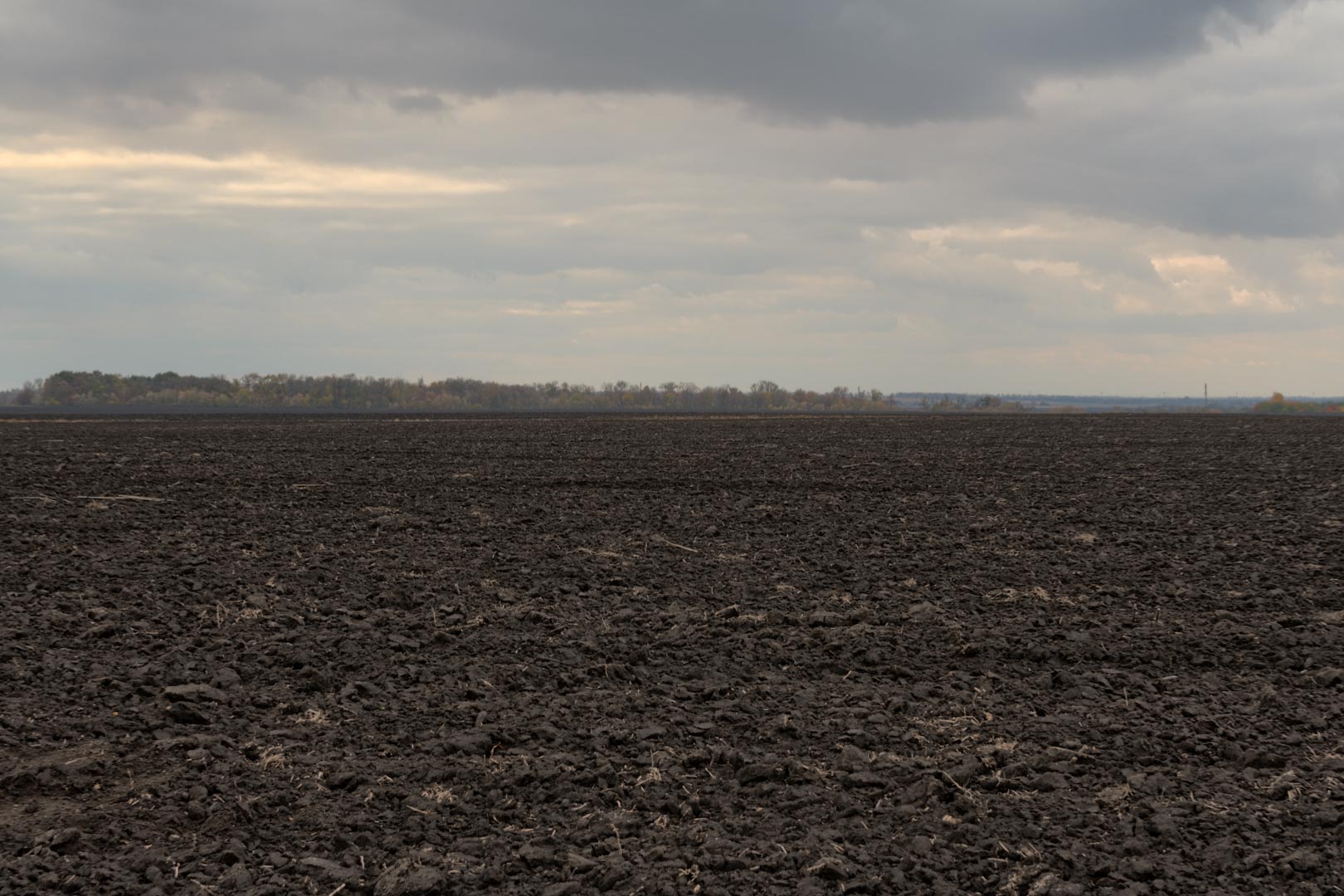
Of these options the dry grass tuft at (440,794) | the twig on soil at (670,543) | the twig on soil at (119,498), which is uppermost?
the twig on soil at (119,498)

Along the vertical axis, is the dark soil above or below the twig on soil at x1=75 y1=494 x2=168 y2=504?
below

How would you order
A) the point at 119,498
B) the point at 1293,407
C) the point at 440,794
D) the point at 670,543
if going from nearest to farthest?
the point at 440,794 < the point at 670,543 < the point at 119,498 < the point at 1293,407

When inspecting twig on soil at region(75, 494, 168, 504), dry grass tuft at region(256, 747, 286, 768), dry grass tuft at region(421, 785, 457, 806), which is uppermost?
twig on soil at region(75, 494, 168, 504)

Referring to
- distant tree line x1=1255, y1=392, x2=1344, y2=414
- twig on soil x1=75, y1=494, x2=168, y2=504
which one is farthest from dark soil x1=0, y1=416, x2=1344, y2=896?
distant tree line x1=1255, y1=392, x2=1344, y2=414

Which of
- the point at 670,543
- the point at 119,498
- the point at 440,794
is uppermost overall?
the point at 119,498

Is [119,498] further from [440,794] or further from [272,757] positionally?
[440,794]

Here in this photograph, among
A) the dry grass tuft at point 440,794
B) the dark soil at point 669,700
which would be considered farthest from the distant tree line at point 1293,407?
the dry grass tuft at point 440,794

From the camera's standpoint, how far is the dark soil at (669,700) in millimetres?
5559

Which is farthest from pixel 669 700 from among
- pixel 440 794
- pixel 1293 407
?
pixel 1293 407

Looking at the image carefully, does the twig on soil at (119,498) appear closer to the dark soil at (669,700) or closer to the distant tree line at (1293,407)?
A: the dark soil at (669,700)

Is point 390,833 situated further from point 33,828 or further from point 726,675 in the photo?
point 726,675

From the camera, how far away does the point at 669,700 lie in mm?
8031

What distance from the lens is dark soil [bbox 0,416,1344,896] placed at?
18.2ft

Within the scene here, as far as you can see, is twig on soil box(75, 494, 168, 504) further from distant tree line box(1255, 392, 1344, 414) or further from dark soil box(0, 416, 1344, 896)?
distant tree line box(1255, 392, 1344, 414)
